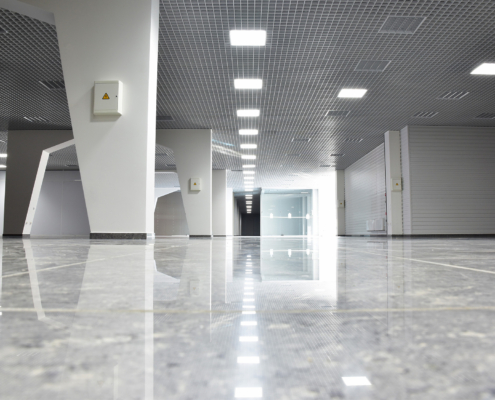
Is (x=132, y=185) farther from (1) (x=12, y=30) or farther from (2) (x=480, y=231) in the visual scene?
(2) (x=480, y=231)

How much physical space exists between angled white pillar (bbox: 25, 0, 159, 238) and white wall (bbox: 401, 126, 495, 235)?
10.5 metres

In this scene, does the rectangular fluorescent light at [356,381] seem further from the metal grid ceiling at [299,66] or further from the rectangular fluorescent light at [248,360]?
the metal grid ceiling at [299,66]

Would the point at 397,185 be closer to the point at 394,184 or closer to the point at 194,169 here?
the point at 394,184


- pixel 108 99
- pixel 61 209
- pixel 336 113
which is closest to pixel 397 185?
pixel 336 113

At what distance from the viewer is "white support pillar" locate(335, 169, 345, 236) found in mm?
21781

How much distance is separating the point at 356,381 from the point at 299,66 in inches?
340

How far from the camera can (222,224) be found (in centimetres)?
2056

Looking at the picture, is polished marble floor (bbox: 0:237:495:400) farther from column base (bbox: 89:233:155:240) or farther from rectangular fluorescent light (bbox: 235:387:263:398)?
column base (bbox: 89:233:155:240)

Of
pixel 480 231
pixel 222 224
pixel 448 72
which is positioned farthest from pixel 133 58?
pixel 222 224

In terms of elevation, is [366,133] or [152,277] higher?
[366,133]

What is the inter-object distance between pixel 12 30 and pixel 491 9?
8.40 m

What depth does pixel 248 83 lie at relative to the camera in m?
9.18

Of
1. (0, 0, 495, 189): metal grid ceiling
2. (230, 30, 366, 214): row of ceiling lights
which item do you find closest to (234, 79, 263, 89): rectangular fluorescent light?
(230, 30, 366, 214): row of ceiling lights

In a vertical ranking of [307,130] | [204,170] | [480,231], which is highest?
[307,130]
